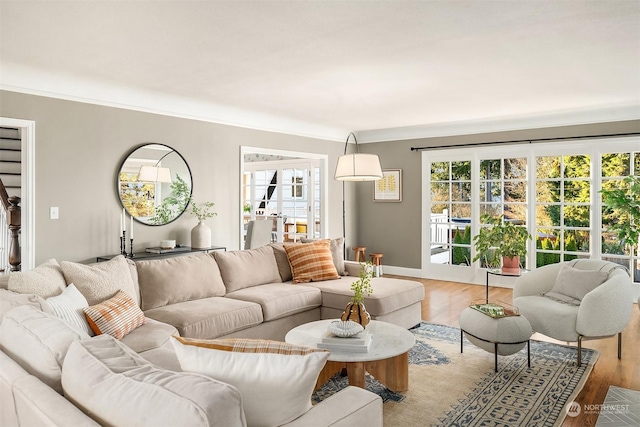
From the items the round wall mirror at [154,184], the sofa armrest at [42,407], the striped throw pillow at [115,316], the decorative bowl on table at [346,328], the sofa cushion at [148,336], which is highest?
the round wall mirror at [154,184]

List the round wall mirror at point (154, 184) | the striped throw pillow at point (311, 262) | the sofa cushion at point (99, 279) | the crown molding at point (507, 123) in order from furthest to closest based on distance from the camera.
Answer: the crown molding at point (507, 123) → the round wall mirror at point (154, 184) → the striped throw pillow at point (311, 262) → the sofa cushion at point (99, 279)

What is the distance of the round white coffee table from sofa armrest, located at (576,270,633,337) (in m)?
1.43

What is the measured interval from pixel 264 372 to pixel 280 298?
2.58 m

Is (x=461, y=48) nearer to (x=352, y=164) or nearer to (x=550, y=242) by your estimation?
(x=352, y=164)

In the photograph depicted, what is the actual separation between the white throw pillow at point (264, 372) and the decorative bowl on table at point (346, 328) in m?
1.41

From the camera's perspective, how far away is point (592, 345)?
13.5 ft

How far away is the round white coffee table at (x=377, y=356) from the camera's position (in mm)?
2770

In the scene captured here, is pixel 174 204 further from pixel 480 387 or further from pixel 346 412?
pixel 346 412

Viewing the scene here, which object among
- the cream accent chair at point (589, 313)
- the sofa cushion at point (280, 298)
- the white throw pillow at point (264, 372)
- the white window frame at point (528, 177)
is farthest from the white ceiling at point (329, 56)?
the white throw pillow at point (264, 372)

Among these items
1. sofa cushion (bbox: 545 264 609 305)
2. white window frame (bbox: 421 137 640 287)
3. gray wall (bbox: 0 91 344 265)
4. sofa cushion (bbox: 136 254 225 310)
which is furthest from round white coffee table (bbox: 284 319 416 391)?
white window frame (bbox: 421 137 640 287)

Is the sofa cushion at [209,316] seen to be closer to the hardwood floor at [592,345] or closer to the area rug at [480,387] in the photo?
the area rug at [480,387]

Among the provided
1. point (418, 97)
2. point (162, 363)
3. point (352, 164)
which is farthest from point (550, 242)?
point (162, 363)

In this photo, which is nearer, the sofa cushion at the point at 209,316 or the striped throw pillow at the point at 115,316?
the striped throw pillow at the point at 115,316

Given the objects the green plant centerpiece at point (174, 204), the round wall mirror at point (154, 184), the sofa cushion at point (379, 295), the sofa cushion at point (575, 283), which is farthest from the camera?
the green plant centerpiece at point (174, 204)
